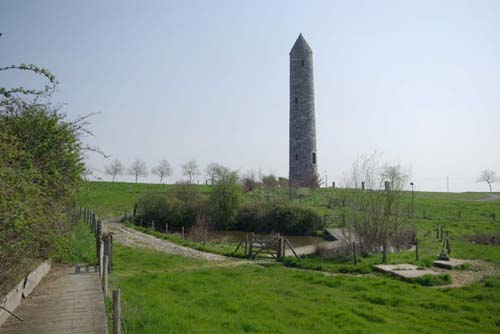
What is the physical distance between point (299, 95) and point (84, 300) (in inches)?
1467

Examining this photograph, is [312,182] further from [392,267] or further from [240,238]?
[392,267]

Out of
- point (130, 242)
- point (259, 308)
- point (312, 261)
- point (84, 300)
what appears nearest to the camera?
point (84, 300)

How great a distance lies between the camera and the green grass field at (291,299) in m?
8.58

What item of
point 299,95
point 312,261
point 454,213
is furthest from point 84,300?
point 299,95

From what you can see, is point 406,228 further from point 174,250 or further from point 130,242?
point 130,242

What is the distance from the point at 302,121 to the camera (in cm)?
4372

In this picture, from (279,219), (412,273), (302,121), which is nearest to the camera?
(412,273)

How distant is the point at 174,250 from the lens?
21.0 m

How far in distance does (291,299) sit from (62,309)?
546cm

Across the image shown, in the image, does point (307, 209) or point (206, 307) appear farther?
point (307, 209)

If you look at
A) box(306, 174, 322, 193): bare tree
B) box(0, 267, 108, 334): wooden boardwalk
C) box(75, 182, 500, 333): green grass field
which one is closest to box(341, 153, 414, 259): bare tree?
box(75, 182, 500, 333): green grass field

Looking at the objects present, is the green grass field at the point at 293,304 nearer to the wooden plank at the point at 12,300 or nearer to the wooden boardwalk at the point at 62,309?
the wooden boardwalk at the point at 62,309

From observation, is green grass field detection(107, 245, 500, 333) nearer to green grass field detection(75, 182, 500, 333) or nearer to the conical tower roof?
green grass field detection(75, 182, 500, 333)

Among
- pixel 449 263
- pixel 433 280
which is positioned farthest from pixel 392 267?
pixel 449 263
